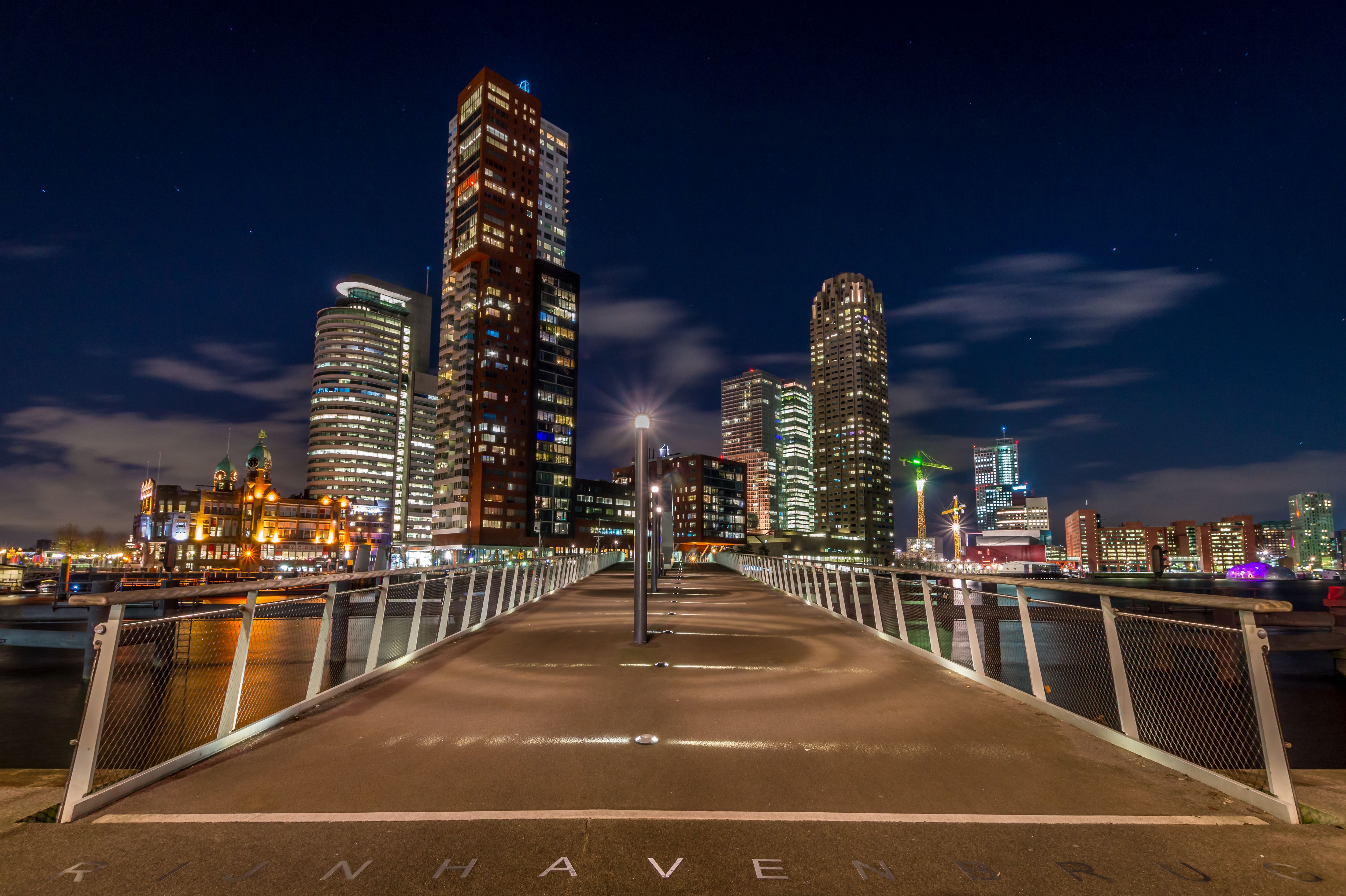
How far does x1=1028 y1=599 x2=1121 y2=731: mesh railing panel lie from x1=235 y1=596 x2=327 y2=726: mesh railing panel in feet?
31.4

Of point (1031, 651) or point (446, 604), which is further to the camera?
A: point (446, 604)

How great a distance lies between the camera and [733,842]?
3.84m

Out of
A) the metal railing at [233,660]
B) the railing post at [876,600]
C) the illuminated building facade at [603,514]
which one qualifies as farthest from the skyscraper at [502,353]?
the railing post at [876,600]

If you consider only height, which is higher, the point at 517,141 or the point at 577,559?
the point at 517,141

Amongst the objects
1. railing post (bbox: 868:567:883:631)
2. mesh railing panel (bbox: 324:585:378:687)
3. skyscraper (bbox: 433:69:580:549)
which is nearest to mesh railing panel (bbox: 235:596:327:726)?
mesh railing panel (bbox: 324:585:378:687)

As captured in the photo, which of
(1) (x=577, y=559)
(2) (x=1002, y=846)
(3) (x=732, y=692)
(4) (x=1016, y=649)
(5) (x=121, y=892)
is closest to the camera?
(5) (x=121, y=892)

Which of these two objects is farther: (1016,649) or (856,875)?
(1016,649)

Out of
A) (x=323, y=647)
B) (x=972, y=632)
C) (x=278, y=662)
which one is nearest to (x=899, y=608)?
(x=972, y=632)

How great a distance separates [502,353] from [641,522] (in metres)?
142

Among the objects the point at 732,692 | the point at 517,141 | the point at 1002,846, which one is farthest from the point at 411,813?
the point at 517,141

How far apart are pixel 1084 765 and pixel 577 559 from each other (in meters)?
35.7

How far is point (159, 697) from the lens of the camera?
13.7 metres

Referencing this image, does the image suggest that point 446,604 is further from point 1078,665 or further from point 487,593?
point 1078,665

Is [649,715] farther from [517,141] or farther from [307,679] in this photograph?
[517,141]
